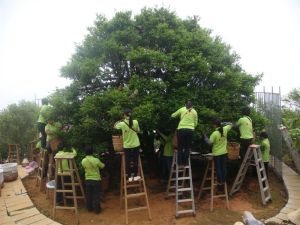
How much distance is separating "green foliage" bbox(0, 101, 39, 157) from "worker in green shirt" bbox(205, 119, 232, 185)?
11.6 metres

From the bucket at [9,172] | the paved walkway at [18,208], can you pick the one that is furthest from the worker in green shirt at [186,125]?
the bucket at [9,172]

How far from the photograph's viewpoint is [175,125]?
934 centimetres

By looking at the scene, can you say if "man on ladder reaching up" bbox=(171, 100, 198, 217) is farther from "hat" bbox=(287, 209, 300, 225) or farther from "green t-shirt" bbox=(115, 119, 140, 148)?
"hat" bbox=(287, 209, 300, 225)

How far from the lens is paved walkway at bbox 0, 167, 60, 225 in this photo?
27.0 feet

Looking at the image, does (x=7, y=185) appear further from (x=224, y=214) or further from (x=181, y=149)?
(x=224, y=214)

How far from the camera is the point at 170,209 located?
8617 mm

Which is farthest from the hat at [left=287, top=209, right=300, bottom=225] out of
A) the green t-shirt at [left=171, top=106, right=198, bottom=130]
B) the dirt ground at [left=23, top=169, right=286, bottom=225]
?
the green t-shirt at [left=171, top=106, right=198, bottom=130]

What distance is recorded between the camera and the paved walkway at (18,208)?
8.24 m

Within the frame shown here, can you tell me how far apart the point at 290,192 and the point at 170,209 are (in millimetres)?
3748

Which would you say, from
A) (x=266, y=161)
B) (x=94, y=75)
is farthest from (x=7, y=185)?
(x=266, y=161)

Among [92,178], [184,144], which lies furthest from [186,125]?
[92,178]

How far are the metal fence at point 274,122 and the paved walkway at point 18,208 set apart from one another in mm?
7766

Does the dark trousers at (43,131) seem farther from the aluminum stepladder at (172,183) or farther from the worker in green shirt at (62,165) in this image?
the aluminum stepladder at (172,183)

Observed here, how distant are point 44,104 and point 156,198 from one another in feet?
16.3
